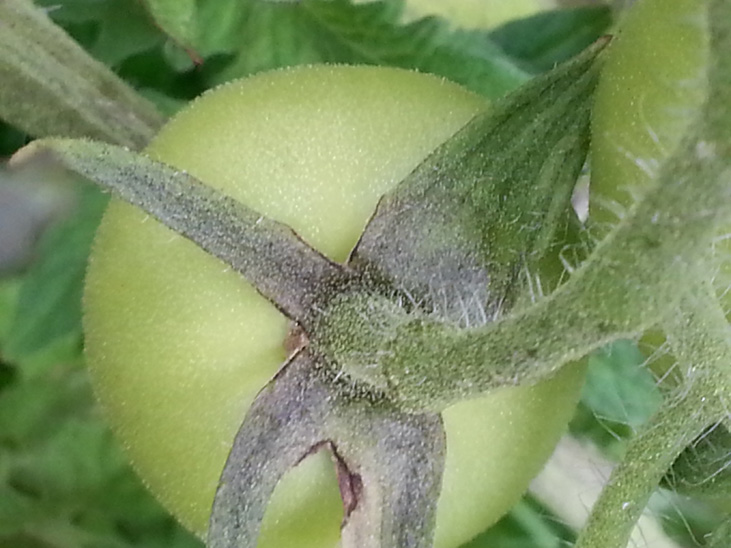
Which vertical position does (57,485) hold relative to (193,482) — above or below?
below

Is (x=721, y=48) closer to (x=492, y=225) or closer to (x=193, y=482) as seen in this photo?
(x=492, y=225)

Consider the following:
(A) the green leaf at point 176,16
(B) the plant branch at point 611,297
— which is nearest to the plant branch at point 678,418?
(B) the plant branch at point 611,297

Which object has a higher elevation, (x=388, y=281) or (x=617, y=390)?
(x=388, y=281)

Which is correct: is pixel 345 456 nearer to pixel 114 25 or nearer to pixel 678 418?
pixel 678 418

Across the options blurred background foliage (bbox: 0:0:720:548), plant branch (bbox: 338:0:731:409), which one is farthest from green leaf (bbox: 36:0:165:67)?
plant branch (bbox: 338:0:731:409)

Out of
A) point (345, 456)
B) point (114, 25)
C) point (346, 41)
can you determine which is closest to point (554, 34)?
point (346, 41)

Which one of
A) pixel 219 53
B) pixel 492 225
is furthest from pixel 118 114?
pixel 492 225

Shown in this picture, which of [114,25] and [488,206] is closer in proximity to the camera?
[488,206]
